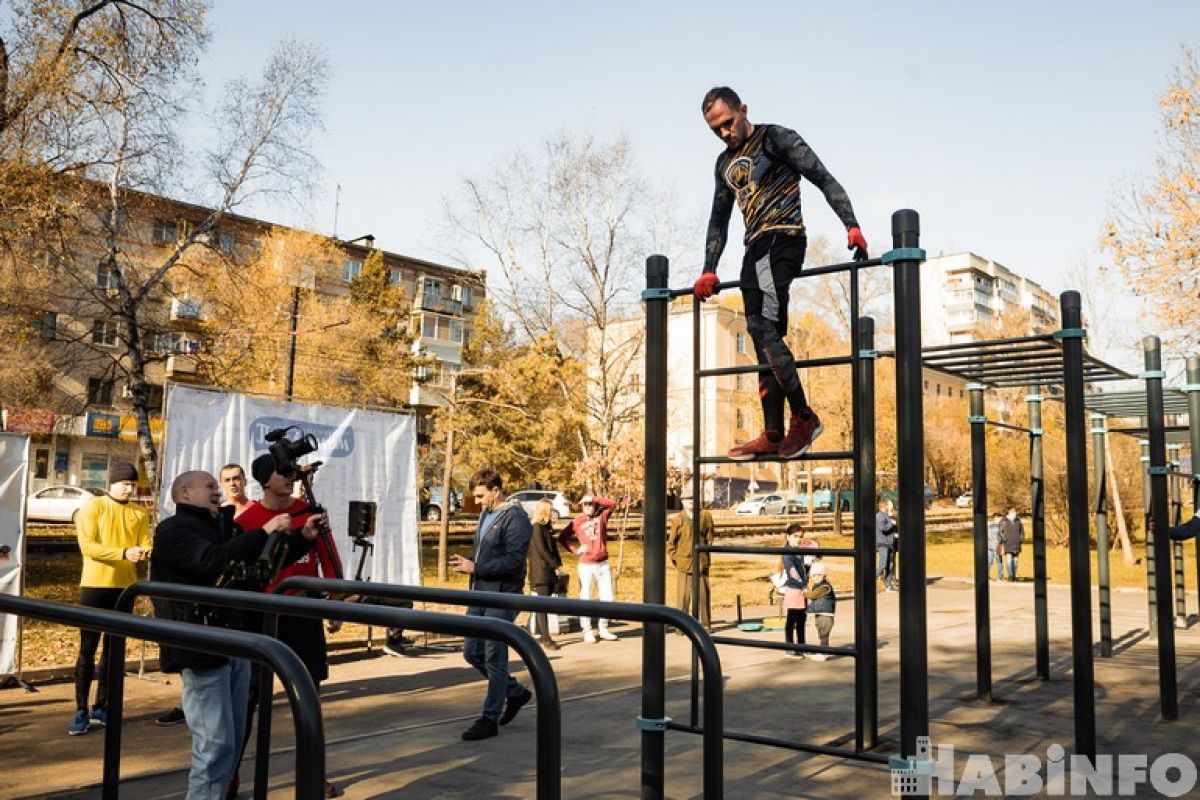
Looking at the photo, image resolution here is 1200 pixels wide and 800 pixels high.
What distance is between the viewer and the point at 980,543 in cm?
935

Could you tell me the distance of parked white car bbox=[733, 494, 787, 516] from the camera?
56.5m

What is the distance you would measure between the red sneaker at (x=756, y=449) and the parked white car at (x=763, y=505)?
5113 cm

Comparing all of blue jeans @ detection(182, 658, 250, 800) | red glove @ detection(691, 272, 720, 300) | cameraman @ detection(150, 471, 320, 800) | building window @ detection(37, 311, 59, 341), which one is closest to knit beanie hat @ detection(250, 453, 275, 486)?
cameraman @ detection(150, 471, 320, 800)

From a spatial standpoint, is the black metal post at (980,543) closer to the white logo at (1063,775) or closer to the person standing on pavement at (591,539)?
the white logo at (1063,775)

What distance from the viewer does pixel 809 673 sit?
10.3m

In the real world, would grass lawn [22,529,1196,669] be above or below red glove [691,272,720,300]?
below

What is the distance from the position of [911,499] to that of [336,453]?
9104 millimetres

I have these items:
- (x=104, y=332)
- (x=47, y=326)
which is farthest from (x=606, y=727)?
(x=104, y=332)

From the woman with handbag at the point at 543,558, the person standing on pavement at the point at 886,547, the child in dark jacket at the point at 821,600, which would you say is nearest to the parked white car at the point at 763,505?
the person standing on pavement at the point at 886,547

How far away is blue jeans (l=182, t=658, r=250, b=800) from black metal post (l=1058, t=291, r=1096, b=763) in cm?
518

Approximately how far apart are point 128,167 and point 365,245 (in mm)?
44752

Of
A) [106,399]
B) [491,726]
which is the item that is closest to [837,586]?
[491,726]

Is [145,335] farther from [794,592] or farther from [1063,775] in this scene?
[1063,775]

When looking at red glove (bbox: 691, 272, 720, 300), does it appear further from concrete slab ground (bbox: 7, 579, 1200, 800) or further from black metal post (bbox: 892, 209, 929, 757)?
concrete slab ground (bbox: 7, 579, 1200, 800)
